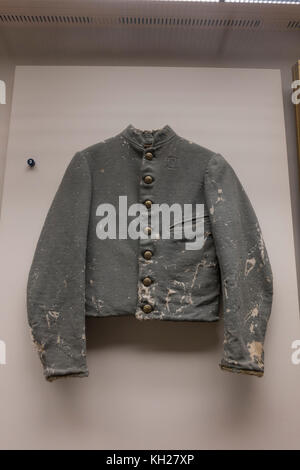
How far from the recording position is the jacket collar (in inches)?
51.4

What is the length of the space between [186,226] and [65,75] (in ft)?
2.46

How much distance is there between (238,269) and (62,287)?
53 cm

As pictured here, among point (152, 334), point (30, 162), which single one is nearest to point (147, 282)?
point (152, 334)

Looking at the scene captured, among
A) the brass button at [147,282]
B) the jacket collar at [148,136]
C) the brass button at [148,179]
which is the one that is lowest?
the brass button at [147,282]

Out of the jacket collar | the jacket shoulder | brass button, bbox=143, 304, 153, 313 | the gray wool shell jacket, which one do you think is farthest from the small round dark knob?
brass button, bbox=143, 304, 153, 313

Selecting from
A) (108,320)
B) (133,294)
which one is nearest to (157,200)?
(133,294)

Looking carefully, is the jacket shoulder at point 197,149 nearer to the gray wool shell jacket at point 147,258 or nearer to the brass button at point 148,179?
the gray wool shell jacket at point 147,258

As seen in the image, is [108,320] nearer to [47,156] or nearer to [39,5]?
[47,156]

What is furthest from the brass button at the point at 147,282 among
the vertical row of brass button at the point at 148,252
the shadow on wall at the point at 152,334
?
the shadow on wall at the point at 152,334

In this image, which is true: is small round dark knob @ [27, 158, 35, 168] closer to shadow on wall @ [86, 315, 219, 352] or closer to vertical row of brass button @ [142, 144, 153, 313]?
vertical row of brass button @ [142, 144, 153, 313]

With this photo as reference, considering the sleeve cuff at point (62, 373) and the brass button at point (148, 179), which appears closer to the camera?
the sleeve cuff at point (62, 373)

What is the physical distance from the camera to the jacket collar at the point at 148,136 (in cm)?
130

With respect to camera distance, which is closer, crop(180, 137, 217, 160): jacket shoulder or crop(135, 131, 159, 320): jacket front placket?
crop(135, 131, 159, 320): jacket front placket
